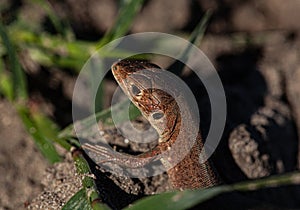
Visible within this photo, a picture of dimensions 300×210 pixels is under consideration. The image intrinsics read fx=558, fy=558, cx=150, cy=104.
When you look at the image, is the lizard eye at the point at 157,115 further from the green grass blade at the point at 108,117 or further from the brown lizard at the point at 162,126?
the green grass blade at the point at 108,117

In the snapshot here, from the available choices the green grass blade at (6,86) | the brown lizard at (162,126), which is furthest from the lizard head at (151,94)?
the green grass blade at (6,86)

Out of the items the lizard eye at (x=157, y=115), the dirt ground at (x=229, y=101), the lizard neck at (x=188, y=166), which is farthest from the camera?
the lizard eye at (x=157, y=115)

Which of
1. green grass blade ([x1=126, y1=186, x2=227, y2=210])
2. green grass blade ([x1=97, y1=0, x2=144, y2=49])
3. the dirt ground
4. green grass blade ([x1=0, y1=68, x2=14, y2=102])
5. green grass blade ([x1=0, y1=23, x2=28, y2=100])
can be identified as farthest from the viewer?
green grass blade ([x1=97, y1=0, x2=144, y2=49])

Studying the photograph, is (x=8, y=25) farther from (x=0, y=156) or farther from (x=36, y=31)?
(x=0, y=156)

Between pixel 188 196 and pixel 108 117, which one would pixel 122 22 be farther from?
pixel 188 196

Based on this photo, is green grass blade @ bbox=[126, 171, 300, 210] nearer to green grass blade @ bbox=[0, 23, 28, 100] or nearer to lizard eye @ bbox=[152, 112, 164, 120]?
lizard eye @ bbox=[152, 112, 164, 120]

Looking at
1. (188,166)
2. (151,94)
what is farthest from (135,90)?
(188,166)

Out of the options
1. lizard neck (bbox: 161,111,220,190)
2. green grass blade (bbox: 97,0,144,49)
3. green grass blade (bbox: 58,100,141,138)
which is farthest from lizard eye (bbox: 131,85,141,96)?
green grass blade (bbox: 97,0,144,49)

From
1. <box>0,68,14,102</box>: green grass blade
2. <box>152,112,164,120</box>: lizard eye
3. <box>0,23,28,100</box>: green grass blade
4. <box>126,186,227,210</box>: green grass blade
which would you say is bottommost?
<box>0,68,14,102</box>: green grass blade
